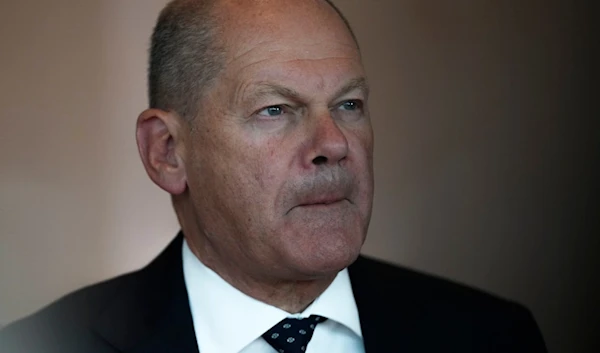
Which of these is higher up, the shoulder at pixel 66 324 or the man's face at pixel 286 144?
the man's face at pixel 286 144

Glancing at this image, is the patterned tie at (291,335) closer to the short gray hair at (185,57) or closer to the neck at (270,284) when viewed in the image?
the neck at (270,284)

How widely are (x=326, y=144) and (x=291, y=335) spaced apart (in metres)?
0.33

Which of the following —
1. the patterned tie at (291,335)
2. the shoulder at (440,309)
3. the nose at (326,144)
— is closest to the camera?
the nose at (326,144)

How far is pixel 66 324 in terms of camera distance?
154cm

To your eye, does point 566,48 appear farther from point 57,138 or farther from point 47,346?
point 47,346

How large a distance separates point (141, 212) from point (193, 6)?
1.95 feet

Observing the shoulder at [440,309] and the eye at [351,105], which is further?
the shoulder at [440,309]

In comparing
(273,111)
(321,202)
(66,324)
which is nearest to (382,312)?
(321,202)

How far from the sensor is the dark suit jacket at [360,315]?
146 centimetres

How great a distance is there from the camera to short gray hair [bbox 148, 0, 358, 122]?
1.43 metres

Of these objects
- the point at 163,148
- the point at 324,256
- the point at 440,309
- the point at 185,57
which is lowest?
the point at 440,309

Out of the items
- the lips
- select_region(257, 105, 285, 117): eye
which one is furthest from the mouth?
select_region(257, 105, 285, 117): eye

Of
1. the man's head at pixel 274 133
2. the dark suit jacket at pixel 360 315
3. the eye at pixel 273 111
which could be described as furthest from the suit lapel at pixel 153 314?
the eye at pixel 273 111

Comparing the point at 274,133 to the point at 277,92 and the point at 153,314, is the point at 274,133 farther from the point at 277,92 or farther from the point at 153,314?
the point at 153,314
